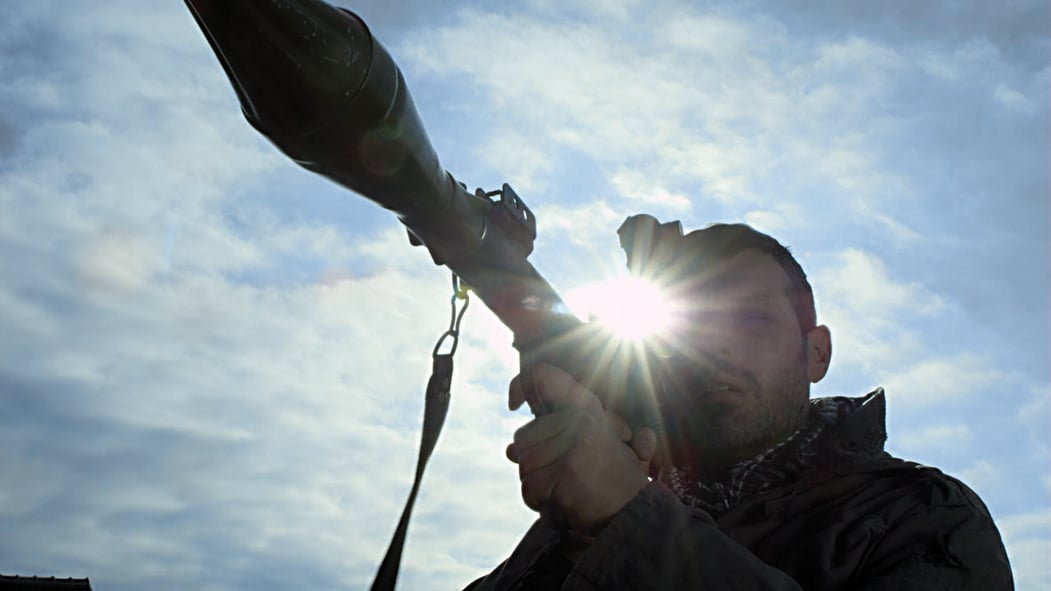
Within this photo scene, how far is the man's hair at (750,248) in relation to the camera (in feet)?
11.9

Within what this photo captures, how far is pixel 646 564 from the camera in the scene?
205 centimetres

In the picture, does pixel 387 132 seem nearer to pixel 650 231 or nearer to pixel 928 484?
pixel 650 231

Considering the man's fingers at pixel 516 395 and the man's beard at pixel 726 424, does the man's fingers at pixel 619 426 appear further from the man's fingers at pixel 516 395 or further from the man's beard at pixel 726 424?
the man's beard at pixel 726 424

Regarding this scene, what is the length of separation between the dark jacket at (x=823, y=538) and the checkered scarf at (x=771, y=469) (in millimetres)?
58

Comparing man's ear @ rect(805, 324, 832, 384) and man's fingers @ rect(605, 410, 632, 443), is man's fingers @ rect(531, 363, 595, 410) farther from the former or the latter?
man's ear @ rect(805, 324, 832, 384)

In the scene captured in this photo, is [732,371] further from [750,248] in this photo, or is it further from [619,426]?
[619,426]

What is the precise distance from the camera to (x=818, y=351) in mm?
3783

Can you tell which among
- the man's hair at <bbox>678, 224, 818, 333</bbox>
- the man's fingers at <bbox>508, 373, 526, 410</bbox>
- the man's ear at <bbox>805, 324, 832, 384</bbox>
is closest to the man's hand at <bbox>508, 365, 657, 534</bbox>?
→ the man's fingers at <bbox>508, 373, 526, 410</bbox>

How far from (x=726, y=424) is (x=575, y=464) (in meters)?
1.35

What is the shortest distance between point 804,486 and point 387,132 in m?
1.82

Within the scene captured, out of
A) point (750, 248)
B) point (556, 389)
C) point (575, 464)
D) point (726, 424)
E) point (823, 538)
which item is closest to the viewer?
point (575, 464)

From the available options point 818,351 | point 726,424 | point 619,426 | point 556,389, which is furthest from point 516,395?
point 818,351

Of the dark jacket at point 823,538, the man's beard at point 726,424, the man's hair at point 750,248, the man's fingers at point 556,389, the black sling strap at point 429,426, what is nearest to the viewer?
the dark jacket at point 823,538

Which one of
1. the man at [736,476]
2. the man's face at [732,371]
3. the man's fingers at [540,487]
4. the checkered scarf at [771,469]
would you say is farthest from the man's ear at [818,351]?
the man's fingers at [540,487]
